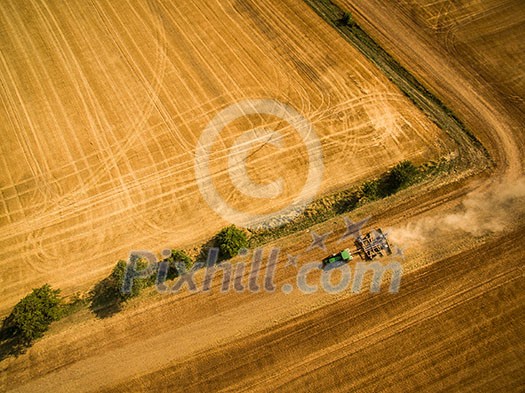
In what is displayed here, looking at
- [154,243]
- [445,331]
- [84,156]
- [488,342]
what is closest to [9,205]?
[84,156]

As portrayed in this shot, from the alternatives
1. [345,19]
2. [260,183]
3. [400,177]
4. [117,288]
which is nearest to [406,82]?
[345,19]

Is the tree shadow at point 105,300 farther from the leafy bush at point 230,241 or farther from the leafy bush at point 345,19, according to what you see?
the leafy bush at point 345,19

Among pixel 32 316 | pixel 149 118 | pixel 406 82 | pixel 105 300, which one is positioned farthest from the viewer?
pixel 406 82

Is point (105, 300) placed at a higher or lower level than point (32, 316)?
lower

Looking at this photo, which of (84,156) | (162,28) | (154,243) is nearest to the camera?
(154,243)

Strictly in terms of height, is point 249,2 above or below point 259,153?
above

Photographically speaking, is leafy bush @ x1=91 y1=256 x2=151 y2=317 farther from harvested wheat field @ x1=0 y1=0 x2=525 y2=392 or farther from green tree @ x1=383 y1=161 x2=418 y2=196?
green tree @ x1=383 y1=161 x2=418 y2=196

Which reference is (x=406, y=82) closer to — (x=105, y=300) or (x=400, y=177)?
(x=400, y=177)

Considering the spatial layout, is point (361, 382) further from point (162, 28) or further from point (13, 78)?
point (13, 78)
